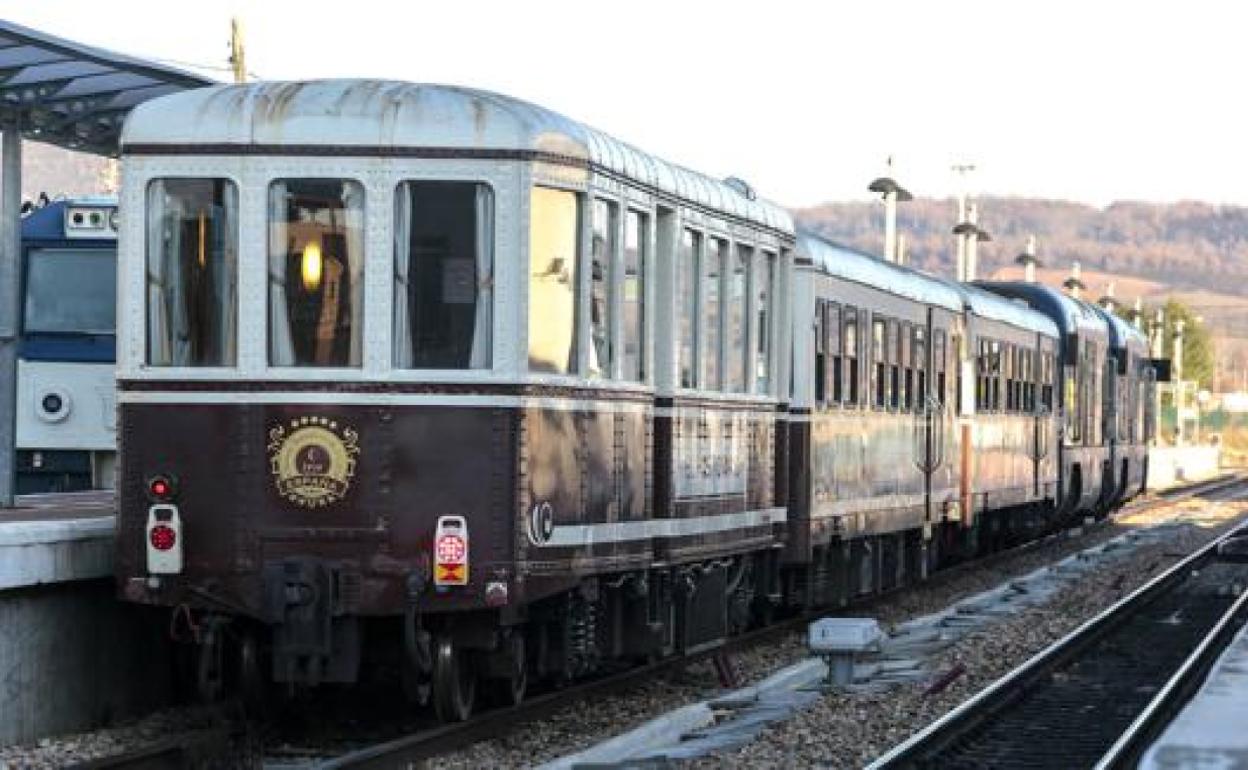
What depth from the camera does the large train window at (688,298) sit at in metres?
13.8

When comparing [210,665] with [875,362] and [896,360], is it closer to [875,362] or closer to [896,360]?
[875,362]

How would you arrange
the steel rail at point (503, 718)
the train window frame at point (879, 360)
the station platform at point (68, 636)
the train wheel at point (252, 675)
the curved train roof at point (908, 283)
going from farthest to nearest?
the train window frame at point (879, 360) < the curved train roof at point (908, 283) < the train wheel at point (252, 675) < the station platform at point (68, 636) < the steel rail at point (503, 718)

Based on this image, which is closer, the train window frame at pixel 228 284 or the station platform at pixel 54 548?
the station platform at pixel 54 548

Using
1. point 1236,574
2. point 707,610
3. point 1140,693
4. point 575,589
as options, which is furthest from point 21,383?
point 1236,574

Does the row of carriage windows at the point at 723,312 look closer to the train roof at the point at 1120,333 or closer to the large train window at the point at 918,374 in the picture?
the large train window at the point at 918,374

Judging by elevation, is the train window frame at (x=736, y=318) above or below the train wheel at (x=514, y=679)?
above

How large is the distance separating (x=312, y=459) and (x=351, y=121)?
5.49ft

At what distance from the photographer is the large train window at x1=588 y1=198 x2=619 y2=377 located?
479 inches

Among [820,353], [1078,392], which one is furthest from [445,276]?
[1078,392]

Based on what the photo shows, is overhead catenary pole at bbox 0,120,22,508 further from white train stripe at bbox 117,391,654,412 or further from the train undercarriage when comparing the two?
white train stripe at bbox 117,391,654,412

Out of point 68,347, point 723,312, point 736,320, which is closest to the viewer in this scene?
point 723,312

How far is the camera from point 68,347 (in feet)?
60.4

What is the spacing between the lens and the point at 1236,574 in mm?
27188

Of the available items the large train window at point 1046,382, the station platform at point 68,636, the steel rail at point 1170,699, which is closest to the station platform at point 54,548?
the station platform at point 68,636
